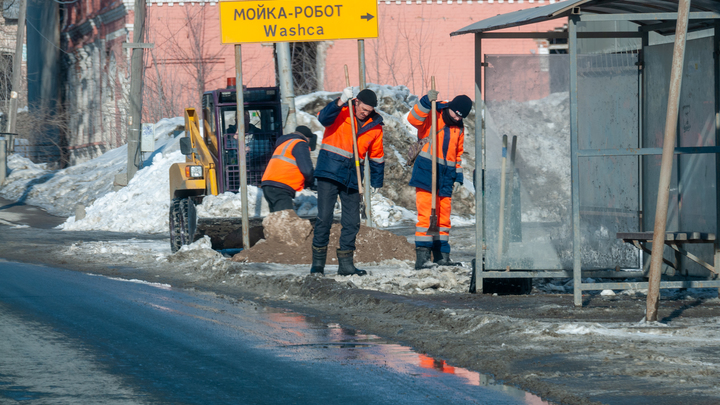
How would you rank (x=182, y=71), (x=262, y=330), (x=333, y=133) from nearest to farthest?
1. (x=262, y=330)
2. (x=333, y=133)
3. (x=182, y=71)

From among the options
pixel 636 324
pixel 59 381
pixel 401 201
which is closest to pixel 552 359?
pixel 636 324

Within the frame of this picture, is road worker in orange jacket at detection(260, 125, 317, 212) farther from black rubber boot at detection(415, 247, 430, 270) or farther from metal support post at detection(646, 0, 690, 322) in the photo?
metal support post at detection(646, 0, 690, 322)

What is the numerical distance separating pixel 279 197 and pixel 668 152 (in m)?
6.78

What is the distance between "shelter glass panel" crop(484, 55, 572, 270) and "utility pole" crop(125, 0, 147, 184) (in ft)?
41.8

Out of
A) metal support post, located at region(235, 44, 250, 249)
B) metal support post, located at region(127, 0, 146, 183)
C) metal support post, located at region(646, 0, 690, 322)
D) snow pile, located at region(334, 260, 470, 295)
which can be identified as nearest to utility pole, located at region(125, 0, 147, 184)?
metal support post, located at region(127, 0, 146, 183)

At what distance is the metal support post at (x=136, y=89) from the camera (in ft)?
65.6

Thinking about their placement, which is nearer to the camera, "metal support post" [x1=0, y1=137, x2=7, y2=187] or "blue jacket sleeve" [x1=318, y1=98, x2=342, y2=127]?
"blue jacket sleeve" [x1=318, y1=98, x2=342, y2=127]

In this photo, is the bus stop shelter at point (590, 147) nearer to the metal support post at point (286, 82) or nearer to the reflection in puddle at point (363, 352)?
the reflection in puddle at point (363, 352)

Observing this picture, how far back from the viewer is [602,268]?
332 inches

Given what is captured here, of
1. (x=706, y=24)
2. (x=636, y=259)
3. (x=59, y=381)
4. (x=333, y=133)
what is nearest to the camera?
(x=59, y=381)

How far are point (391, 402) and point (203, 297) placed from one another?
173 inches

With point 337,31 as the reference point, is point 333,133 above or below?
below

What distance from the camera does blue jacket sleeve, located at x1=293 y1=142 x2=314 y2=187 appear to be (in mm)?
11900

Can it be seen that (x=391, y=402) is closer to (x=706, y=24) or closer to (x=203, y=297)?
(x=203, y=297)
